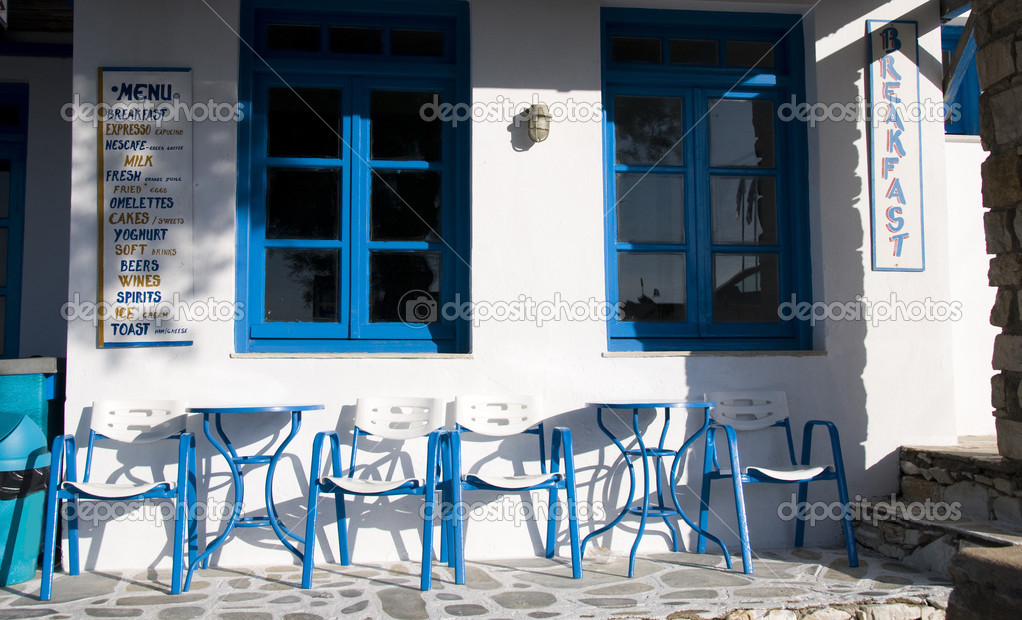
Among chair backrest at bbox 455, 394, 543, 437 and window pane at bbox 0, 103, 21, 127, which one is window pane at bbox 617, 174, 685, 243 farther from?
window pane at bbox 0, 103, 21, 127

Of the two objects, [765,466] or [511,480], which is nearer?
[511,480]

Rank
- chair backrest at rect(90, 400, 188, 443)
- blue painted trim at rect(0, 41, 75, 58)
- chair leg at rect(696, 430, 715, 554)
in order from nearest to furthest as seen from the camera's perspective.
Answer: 1. chair backrest at rect(90, 400, 188, 443)
2. chair leg at rect(696, 430, 715, 554)
3. blue painted trim at rect(0, 41, 75, 58)

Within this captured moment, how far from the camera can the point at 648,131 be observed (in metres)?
5.00

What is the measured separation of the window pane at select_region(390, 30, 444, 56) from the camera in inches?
190

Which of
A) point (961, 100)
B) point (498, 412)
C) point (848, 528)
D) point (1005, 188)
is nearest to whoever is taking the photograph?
point (1005, 188)

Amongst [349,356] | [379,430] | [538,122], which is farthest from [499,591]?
[538,122]

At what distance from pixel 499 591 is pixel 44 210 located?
3.97 meters

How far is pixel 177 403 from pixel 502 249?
6.24 ft

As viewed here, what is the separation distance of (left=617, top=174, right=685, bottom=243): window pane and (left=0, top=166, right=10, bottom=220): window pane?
405 centimetres

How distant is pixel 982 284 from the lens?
5633 millimetres

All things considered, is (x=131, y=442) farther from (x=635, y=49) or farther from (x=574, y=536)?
(x=635, y=49)

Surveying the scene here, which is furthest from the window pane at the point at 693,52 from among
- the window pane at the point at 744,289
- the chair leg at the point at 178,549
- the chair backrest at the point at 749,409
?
the chair leg at the point at 178,549

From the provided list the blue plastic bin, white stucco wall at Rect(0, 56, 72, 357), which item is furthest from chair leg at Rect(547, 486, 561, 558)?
white stucco wall at Rect(0, 56, 72, 357)

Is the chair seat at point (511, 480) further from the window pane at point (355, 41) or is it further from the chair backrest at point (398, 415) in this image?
the window pane at point (355, 41)
